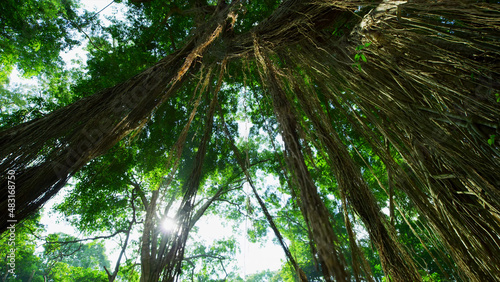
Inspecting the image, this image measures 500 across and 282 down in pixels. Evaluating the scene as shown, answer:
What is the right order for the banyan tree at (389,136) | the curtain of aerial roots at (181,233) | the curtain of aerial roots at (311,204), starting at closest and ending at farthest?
the curtain of aerial roots at (311,204)
the banyan tree at (389,136)
the curtain of aerial roots at (181,233)

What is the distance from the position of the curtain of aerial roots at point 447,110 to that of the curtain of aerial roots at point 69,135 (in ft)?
4.15

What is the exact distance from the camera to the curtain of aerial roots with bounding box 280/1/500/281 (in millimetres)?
816

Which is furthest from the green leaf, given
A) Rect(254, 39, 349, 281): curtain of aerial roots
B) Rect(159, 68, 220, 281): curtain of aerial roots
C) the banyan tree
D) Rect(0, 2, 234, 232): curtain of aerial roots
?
Rect(0, 2, 234, 232): curtain of aerial roots

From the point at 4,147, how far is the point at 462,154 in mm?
2304

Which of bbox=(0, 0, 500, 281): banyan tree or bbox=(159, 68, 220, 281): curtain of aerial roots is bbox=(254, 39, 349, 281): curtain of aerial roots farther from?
bbox=(159, 68, 220, 281): curtain of aerial roots

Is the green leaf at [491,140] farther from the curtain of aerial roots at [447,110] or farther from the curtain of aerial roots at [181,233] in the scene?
the curtain of aerial roots at [181,233]

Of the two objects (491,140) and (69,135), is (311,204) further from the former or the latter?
(69,135)

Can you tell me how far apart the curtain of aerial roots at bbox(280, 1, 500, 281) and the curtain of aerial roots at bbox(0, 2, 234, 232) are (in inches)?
49.8

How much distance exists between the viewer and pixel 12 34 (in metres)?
3.75

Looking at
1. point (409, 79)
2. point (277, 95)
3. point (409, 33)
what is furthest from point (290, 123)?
point (409, 33)

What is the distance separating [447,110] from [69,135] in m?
2.07

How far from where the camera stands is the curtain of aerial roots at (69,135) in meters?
1.10

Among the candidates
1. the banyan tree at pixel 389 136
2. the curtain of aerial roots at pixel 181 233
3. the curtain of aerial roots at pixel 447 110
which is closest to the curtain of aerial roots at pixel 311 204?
the banyan tree at pixel 389 136

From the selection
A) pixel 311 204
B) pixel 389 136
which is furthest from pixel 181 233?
pixel 389 136
